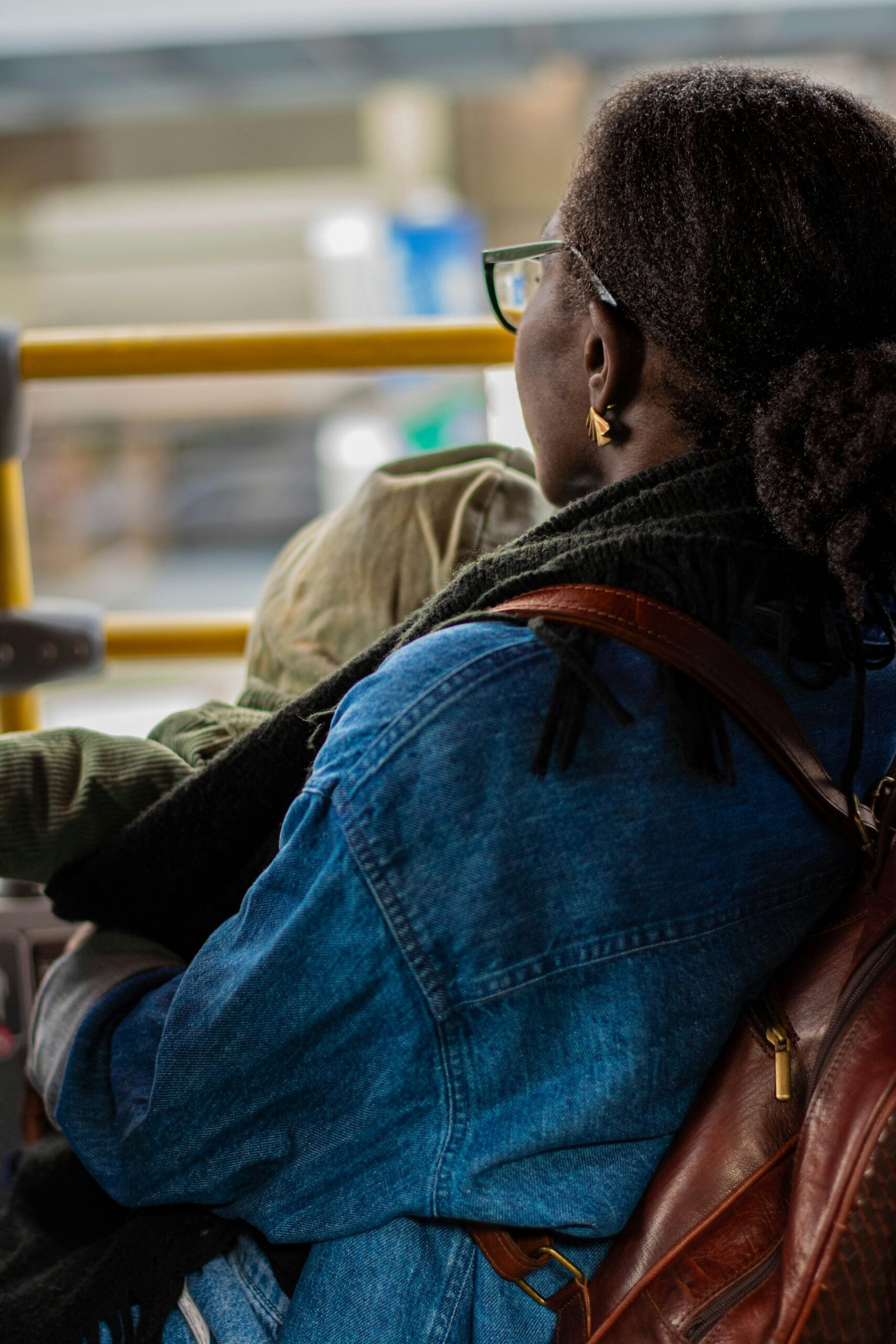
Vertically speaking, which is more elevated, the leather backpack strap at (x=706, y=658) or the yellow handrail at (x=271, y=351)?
the yellow handrail at (x=271, y=351)

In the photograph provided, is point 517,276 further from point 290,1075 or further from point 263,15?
point 263,15

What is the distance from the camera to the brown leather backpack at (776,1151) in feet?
2.69

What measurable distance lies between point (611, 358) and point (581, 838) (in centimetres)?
42

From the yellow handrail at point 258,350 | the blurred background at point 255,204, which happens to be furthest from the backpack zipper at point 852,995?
the blurred background at point 255,204

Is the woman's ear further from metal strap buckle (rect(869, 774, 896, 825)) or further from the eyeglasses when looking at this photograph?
metal strap buckle (rect(869, 774, 896, 825))

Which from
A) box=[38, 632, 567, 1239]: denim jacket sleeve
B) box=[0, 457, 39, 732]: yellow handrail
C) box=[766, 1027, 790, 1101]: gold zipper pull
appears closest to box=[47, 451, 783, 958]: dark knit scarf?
box=[38, 632, 567, 1239]: denim jacket sleeve

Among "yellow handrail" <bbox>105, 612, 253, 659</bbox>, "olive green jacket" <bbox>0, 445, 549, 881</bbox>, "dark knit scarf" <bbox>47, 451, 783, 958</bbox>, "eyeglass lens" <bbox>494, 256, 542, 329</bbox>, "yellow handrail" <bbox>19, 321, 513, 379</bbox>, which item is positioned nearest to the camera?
"dark knit scarf" <bbox>47, 451, 783, 958</bbox>

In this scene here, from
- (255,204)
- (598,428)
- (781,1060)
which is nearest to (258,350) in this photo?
(598,428)

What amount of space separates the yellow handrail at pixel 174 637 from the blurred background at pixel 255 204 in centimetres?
263

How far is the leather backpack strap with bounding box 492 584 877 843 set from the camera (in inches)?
34.6

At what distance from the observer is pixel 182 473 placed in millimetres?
10062

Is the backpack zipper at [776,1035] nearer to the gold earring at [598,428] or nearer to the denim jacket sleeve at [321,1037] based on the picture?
the denim jacket sleeve at [321,1037]

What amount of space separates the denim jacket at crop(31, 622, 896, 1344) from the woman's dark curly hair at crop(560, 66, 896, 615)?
0.13 m

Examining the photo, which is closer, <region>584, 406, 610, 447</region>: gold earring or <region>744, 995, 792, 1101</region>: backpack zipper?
<region>744, 995, 792, 1101</region>: backpack zipper
